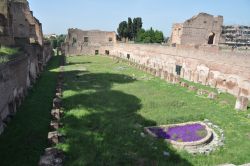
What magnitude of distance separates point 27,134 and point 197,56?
15313 mm

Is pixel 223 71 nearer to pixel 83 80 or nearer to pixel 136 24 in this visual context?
pixel 83 80

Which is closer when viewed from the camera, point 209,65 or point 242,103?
point 242,103

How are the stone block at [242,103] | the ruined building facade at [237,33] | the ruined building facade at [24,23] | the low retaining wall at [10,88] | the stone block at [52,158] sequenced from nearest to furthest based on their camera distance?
1. the stone block at [52,158]
2. the low retaining wall at [10,88]
3. the stone block at [242,103]
4. the ruined building facade at [24,23]
5. the ruined building facade at [237,33]

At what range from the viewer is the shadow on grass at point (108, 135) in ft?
21.6

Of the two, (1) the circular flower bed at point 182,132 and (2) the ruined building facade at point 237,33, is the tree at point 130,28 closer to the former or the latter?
(2) the ruined building facade at point 237,33

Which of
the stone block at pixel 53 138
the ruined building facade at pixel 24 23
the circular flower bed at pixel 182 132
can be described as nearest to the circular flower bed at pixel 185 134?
the circular flower bed at pixel 182 132

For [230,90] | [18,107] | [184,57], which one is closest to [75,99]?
[18,107]

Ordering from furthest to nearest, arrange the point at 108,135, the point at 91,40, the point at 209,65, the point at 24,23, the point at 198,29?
the point at 91,40 < the point at 198,29 < the point at 24,23 < the point at 209,65 < the point at 108,135

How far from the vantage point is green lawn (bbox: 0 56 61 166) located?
651cm

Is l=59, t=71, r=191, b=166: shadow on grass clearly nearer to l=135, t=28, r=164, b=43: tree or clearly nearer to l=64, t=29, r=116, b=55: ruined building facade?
l=64, t=29, r=116, b=55: ruined building facade

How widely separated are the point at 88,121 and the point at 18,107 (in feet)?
12.4

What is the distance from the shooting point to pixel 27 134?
7941 millimetres

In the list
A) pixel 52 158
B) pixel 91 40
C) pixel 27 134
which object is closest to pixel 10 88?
pixel 27 134

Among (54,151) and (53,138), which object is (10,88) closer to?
(53,138)
